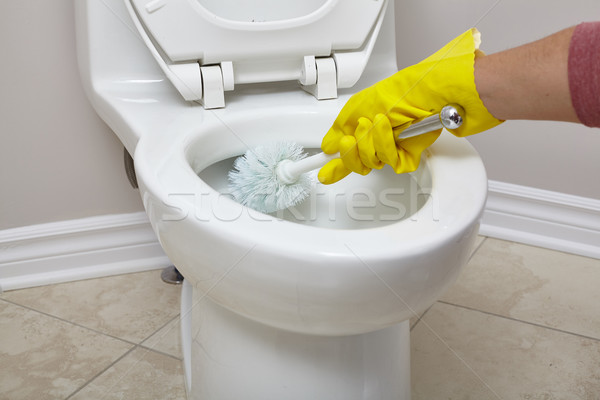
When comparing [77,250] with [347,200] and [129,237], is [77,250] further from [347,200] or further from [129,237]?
[347,200]

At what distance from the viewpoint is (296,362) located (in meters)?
0.61

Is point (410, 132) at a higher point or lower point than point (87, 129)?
higher

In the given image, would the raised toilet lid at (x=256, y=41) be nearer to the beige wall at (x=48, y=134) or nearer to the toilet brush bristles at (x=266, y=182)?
the toilet brush bristles at (x=266, y=182)

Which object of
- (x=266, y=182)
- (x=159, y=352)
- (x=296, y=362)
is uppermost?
(x=266, y=182)

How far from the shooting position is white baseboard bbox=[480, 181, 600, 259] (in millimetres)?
1078

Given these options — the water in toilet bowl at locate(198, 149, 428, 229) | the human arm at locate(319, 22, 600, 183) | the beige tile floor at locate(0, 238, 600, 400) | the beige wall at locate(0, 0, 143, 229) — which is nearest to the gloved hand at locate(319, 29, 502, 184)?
the human arm at locate(319, 22, 600, 183)

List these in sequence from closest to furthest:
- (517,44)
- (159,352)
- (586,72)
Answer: (586,72) < (159,352) < (517,44)

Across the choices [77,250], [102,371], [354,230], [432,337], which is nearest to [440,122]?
[354,230]

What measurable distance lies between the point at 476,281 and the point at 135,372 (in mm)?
567

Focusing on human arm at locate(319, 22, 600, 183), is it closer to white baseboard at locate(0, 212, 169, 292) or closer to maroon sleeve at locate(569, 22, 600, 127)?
maroon sleeve at locate(569, 22, 600, 127)

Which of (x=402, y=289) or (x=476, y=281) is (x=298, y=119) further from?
(x=476, y=281)

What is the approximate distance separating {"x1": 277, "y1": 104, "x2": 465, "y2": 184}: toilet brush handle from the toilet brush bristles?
0.03 feet

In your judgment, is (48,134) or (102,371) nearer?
(102,371)

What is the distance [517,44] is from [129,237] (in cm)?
73
